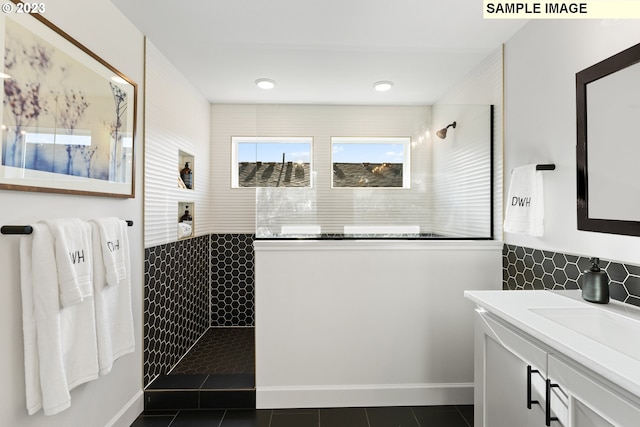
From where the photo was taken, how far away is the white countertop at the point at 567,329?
91 cm

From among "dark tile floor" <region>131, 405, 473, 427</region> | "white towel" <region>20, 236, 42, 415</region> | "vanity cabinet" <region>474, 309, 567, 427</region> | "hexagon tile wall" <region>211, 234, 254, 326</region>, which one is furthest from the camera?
"hexagon tile wall" <region>211, 234, 254, 326</region>

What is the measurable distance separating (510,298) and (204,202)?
2835 millimetres

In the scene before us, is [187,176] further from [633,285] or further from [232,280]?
[633,285]

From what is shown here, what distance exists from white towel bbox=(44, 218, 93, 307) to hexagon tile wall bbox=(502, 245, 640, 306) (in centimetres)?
224

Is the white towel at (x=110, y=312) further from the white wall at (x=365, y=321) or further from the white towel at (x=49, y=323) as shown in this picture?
the white wall at (x=365, y=321)

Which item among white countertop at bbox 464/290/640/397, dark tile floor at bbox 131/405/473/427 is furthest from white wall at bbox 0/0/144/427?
white countertop at bbox 464/290/640/397

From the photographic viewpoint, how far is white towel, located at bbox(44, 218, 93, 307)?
1345 mm

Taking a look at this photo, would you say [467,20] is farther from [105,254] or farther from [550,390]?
[105,254]

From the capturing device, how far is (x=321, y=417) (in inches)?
86.7

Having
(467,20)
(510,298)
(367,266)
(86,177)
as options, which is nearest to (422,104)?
(467,20)

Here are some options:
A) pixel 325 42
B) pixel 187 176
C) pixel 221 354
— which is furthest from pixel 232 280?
pixel 325 42

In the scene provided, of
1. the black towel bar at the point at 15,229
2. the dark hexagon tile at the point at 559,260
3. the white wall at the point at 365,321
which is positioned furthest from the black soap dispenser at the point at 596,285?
the black towel bar at the point at 15,229

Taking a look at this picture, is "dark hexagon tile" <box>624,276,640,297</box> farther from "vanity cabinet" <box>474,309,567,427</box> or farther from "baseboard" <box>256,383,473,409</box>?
"baseboard" <box>256,383,473,409</box>

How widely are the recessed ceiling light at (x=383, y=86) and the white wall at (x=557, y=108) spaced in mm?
861
